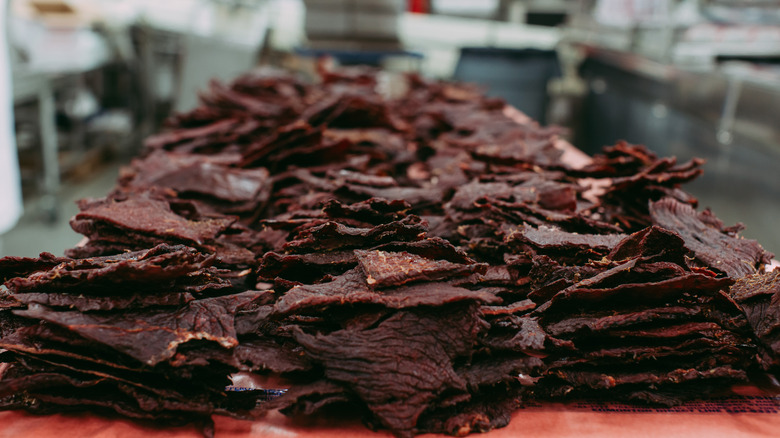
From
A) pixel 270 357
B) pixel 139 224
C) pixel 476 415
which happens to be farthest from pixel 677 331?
pixel 139 224

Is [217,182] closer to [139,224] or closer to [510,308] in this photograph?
[139,224]

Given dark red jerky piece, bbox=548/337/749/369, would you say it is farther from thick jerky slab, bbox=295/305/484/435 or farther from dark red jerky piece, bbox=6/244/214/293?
dark red jerky piece, bbox=6/244/214/293

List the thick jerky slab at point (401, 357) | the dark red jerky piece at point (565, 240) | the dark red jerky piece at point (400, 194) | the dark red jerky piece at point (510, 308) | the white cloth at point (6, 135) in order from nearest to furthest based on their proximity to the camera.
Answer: the thick jerky slab at point (401, 357), the dark red jerky piece at point (510, 308), the dark red jerky piece at point (565, 240), the dark red jerky piece at point (400, 194), the white cloth at point (6, 135)

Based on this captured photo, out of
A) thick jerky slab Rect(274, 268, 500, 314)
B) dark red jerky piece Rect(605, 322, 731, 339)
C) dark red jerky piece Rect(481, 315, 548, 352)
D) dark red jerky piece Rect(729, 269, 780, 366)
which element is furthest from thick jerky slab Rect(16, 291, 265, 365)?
dark red jerky piece Rect(729, 269, 780, 366)

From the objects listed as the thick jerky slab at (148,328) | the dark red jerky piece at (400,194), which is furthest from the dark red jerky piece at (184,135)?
the thick jerky slab at (148,328)

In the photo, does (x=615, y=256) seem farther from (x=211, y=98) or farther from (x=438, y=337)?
(x=211, y=98)

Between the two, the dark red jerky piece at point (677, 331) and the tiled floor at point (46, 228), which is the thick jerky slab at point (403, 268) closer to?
the dark red jerky piece at point (677, 331)

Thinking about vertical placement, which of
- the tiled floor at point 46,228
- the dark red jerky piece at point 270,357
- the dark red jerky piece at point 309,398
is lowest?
the tiled floor at point 46,228
